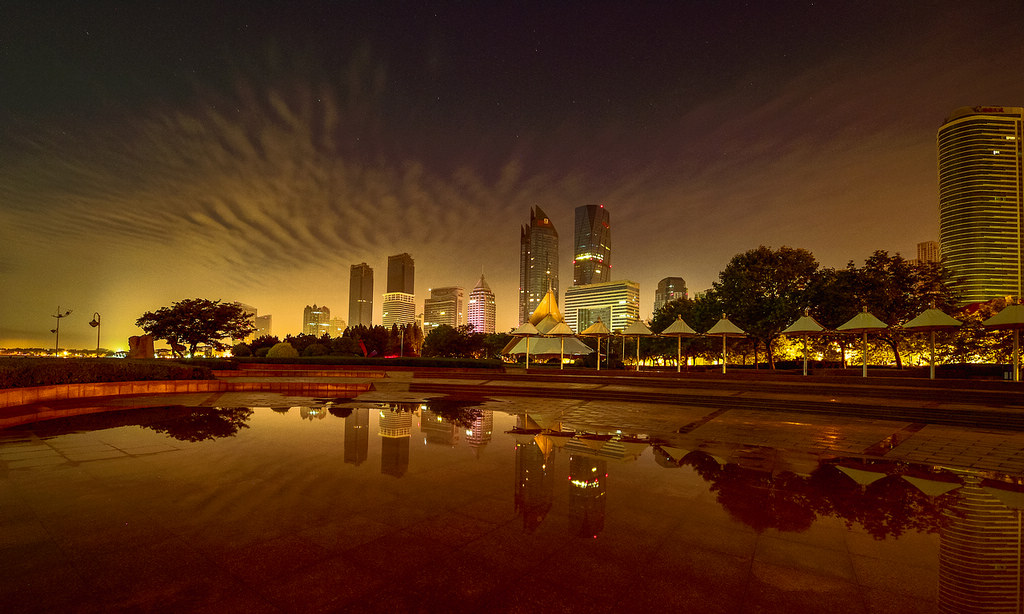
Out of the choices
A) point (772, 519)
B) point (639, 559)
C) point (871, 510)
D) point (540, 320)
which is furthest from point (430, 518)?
point (540, 320)

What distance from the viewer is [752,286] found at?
30578 millimetres

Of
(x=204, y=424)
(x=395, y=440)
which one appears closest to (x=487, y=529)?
(x=395, y=440)

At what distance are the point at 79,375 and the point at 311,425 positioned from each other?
9244 mm

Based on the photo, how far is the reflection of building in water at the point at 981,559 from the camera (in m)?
3.10

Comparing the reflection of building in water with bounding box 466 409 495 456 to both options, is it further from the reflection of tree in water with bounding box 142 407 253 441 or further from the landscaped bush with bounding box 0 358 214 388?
the landscaped bush with bounding box 0 358 214 388

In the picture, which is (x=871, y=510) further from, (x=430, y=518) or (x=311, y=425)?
(x=311, y=425)

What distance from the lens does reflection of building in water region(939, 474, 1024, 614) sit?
10.2 ft

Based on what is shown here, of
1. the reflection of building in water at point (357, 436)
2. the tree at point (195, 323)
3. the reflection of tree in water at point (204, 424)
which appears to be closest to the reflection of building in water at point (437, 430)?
the reflection of building in water at point (357, 436)

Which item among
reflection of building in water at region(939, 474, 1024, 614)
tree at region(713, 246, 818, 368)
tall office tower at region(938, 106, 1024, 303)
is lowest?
reflection of building in water at region(939, 474, 1024, 614)

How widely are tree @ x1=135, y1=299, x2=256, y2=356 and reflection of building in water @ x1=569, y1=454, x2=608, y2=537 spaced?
3945 cm

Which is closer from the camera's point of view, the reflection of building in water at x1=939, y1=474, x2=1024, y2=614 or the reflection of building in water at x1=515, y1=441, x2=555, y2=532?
the reflection of building in water at x1=939, y1=474, x2=1024, y2=614

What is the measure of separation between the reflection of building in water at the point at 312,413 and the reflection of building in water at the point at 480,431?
4.09 meters

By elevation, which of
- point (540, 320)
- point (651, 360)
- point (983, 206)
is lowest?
point (651, 360)

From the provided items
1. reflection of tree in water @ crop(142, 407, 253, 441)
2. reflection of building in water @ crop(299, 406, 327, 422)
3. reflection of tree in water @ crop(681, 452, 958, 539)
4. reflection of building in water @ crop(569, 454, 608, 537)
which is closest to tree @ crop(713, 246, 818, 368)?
reflection of tree in water @ crop(681, 452, 958, 539)
